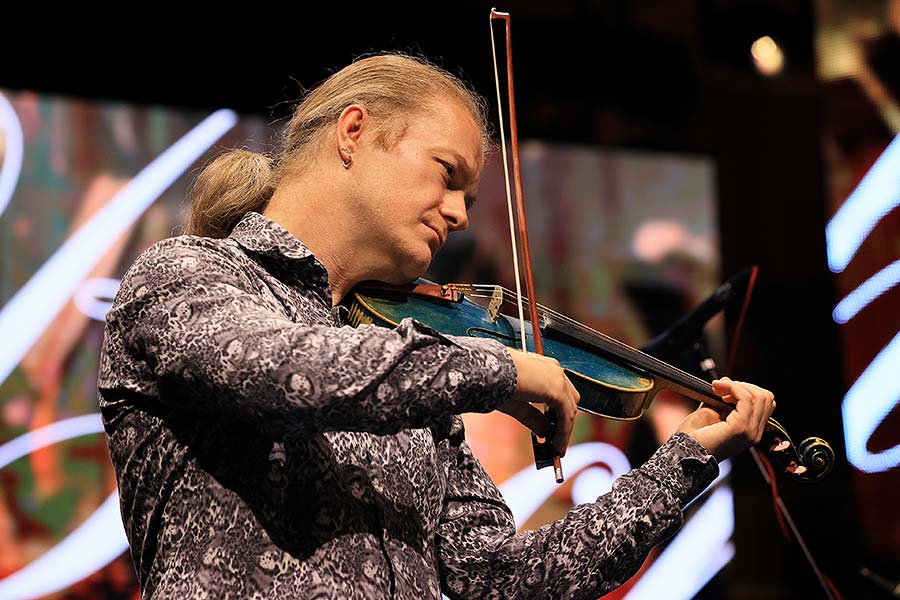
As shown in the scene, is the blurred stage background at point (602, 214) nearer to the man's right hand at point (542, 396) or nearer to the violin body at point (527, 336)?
the violin body at point (527, 336)

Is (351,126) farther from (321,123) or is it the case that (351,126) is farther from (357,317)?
(357,317)

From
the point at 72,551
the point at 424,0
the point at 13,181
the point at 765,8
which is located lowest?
the point at 72,551

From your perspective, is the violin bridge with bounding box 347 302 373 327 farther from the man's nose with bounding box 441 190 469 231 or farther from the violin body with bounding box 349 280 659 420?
the man's nose with bounding box 441 190 469 231

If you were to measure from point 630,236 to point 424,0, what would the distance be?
2.65ft

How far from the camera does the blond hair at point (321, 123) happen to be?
1.20 m

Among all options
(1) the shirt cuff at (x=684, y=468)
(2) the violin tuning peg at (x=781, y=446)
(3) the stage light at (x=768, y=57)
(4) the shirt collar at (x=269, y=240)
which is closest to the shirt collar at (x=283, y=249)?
(4) the shirt collar at (x=269, y=240)

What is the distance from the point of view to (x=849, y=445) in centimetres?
258

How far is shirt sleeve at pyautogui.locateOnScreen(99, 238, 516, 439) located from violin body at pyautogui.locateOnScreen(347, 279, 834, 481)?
26 cm

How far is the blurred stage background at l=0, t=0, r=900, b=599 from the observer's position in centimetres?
208

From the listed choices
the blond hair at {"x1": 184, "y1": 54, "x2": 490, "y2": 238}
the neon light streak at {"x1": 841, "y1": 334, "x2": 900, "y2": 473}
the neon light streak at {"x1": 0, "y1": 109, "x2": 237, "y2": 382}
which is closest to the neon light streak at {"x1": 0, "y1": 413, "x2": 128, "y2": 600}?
the neon light streak at {"x1": 0, "y1": 109, "x2": 237, "y2": 382}

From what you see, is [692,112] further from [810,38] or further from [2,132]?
[2,132]

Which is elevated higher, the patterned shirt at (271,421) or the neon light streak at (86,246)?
the neon light streak at (86,246)

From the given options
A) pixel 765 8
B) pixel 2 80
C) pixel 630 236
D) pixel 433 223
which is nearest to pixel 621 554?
pixel 433 223

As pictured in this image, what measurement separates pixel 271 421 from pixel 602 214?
1.86m
